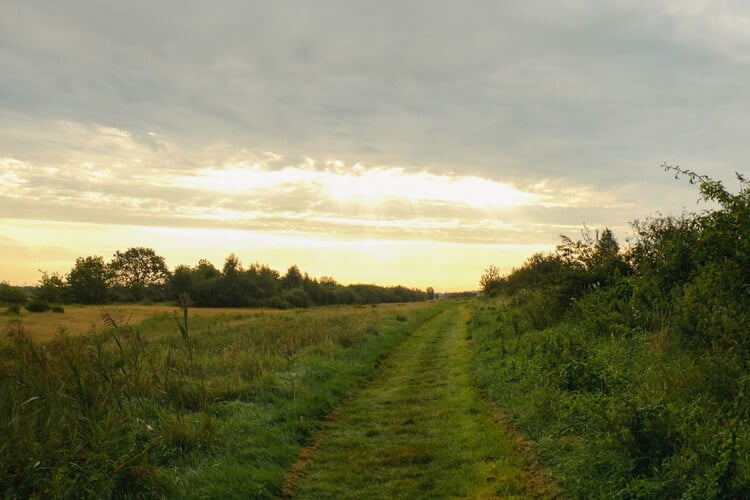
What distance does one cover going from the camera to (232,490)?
6535mm

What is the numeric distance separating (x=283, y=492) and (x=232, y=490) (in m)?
0.70

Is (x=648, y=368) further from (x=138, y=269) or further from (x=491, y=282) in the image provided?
(x=138, y=269)

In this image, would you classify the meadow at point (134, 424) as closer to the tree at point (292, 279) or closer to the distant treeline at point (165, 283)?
the distant treeline at point (165, 283)

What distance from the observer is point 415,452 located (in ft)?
26.5

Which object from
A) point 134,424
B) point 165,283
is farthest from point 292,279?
point 134,424

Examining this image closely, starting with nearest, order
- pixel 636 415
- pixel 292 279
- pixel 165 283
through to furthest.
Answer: pixel 636 415 → pixel 165 283 → pixel 292 279

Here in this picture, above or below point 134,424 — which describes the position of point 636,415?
above

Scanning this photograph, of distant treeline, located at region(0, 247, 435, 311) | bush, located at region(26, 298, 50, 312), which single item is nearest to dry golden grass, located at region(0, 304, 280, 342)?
bush, located at region(26, 298, 50, 312)

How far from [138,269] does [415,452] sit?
126290 mm

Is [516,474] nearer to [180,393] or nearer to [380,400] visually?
[380,400]

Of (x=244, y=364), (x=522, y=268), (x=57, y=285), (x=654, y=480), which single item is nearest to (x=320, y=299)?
(x=57, y=285)

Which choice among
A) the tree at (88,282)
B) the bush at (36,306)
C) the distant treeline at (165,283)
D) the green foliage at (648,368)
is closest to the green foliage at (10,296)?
the bush at (36,306)

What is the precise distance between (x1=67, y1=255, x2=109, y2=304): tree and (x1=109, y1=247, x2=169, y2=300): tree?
10.2 metres

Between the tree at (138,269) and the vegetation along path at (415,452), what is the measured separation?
Result: 114 m
